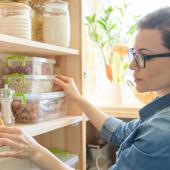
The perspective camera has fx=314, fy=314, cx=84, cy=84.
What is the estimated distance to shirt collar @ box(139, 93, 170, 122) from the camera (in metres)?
0.93

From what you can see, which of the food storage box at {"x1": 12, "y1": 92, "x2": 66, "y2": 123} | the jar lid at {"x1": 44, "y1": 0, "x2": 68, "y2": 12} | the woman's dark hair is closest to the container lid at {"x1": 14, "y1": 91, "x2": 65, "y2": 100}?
the food storage box at {"x1": 12, "y1": 92, "x2": 66, "y2": 123}

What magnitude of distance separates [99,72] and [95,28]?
0.30 metres

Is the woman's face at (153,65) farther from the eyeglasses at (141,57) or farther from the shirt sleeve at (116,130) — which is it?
the shirt sleeve at (116,130)

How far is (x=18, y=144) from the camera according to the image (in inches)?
34.2

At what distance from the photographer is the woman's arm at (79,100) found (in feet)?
4.21

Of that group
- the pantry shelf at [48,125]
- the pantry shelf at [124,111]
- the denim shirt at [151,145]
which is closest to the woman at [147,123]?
the denim shirt at [151,145]

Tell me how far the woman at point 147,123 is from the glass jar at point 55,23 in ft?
1.00

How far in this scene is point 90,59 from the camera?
1.96m

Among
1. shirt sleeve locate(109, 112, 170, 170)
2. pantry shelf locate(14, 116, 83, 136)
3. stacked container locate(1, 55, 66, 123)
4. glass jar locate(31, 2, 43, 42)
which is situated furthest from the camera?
glass jar locate(31, 2, 43, 42)

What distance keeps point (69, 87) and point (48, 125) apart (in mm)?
238

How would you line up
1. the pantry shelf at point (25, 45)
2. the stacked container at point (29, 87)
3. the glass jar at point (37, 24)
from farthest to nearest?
the glass jar at point (37, 24) < the stacked container at point (29, 87) < the pantry shelf at point (25, 45)

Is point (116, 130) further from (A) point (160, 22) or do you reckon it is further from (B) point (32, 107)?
(A) point (160, 22)

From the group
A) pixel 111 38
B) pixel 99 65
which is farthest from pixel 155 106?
pixel 99 65

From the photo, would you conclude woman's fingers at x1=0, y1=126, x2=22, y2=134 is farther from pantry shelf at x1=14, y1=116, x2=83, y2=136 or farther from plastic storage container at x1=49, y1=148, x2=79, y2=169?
plastic storage container at x1=49, y1=148, x2=79, y2=169
